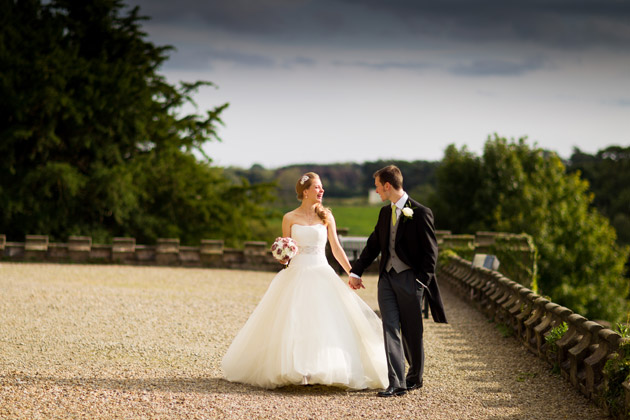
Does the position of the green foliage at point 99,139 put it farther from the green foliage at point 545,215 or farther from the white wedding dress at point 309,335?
the white wedding dress at point 309,335

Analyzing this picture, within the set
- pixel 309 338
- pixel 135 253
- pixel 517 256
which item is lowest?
pixel 135 253

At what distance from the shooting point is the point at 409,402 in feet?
20.4

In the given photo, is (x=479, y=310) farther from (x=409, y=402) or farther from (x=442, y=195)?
(x=442, y=195)

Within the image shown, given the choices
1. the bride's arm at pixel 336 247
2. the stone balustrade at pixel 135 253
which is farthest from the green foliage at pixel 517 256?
the bride's arm at pixel 336 247

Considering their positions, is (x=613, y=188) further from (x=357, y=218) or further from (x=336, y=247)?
(x=336, y=247)

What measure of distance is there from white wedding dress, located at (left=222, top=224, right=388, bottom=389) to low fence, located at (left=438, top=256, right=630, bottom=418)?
6.19 ft

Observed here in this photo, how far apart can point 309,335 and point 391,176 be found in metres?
1.66

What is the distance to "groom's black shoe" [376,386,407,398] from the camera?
20.8ft

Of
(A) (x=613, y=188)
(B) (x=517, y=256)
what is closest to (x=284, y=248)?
(B) (x=517, y=256)

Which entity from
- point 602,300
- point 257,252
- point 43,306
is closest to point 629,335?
point 43,306

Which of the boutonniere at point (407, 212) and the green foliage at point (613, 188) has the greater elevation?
the green foliage at point (613, 188)

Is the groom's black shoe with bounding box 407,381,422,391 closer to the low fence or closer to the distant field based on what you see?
the low fence

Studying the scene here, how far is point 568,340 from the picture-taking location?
727 centimetres

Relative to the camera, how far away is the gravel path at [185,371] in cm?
586
